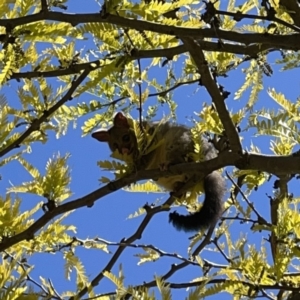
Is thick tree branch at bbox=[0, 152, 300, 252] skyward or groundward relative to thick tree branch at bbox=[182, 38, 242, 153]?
groundward

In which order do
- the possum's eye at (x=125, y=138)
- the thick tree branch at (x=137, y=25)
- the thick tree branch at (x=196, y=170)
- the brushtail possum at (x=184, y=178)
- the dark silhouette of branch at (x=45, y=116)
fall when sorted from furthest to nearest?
the possum's eye at (x=125, y=138) < the brushtail possum at (x=184, y=178) < the dark silhouette of branch at (x=45, y=116) < the thick tree branch at (x=196, y=170) < the thick tree branch at (x=137, y=25)

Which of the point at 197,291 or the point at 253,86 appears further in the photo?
the point at 253,86

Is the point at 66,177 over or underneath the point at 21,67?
underneath


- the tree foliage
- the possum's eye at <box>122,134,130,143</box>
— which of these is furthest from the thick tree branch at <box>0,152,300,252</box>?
the possum's eye at <box>122,134,130,143</box>

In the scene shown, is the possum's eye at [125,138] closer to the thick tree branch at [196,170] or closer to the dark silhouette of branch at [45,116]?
the dark silhouette of branch at [45,116]

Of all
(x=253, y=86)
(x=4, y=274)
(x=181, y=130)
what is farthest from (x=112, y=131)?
(x=4, y=274)

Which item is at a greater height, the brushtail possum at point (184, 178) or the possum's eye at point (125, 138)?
the possum's eye at point (125, 138)

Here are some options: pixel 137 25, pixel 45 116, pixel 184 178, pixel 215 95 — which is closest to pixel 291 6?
pixel 215 95

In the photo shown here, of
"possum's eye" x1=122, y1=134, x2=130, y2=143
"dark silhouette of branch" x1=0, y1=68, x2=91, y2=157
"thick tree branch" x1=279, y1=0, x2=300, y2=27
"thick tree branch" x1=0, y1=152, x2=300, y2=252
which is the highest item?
"possum's eye" x1=122, y1=134, x2=130, y2=143

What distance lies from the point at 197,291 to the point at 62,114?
1.11 meters

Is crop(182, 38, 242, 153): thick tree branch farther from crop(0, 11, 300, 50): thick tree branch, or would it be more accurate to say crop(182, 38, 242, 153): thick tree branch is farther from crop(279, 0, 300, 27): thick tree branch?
crop(279, 0, 300, 27): thick tree branch

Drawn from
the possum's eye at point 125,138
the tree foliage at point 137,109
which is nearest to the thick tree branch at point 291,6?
the tree foliage at point 137,109

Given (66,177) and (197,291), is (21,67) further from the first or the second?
(197,291)

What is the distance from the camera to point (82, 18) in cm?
162
